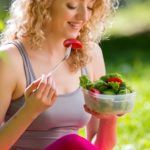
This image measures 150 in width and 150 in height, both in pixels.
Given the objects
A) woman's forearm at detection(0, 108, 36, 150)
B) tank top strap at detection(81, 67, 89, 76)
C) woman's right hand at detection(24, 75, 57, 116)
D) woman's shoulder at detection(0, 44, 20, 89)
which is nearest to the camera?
woman's right hand at detection(24, 75, 57, 116)

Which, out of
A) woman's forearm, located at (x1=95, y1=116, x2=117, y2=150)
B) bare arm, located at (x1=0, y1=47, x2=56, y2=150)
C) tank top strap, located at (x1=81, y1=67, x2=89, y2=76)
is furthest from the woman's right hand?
tank top strap, located at (x1=81, y1=67, x2=89, y2=76)

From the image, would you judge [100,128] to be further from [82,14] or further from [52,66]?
[82,14]

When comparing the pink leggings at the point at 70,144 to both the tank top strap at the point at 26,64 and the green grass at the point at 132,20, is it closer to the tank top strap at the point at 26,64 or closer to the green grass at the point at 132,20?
the tank top strap at the point at 26,64

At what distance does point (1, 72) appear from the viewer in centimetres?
302

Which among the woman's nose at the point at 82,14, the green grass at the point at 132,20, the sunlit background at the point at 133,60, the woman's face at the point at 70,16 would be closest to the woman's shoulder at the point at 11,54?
the woman's face at the point at 70,16

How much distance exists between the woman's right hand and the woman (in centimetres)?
21

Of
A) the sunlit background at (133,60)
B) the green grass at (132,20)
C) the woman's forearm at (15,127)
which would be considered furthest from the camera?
the green grass at (132,20)

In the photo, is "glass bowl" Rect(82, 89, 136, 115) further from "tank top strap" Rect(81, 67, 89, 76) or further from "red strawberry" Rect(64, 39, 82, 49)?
"tank top strap" Rect(81, 67, 89, 76)

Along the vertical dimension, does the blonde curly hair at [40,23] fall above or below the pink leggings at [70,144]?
above

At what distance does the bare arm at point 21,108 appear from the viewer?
9.04 feet

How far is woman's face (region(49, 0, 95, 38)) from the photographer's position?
311cm

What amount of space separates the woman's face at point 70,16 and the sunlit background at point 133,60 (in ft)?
3.91

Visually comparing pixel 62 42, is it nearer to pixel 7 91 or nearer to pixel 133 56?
pixel 7 91

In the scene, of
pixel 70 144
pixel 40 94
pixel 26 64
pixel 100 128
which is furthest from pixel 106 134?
pixel 40 94
